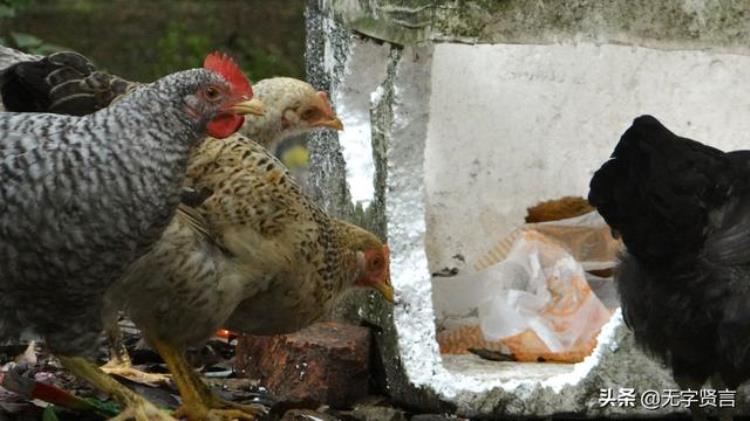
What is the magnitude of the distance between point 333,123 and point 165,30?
177 inches

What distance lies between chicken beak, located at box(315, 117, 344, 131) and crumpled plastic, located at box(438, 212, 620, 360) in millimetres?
866

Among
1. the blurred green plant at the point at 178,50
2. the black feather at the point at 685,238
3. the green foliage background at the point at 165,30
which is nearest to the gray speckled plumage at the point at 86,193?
the black feather at the point at 685,238

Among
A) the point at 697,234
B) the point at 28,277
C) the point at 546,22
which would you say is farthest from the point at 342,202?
the point at 28,277

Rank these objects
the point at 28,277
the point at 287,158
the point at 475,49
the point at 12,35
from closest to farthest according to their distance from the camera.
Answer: the point at 28,277, the point at 475,49, the point at 12,35, the point at 287,158

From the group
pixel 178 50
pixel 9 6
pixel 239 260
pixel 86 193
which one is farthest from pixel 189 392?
pixel 178 50

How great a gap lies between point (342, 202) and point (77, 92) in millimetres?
1337

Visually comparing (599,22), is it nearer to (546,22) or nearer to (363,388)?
(546,22)

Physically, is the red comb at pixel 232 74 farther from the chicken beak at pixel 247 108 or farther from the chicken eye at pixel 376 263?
the chicken eye at pixel 376 263

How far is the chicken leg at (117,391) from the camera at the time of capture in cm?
496

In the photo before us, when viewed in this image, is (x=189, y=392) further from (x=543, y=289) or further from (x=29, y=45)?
(x=29, y=45)

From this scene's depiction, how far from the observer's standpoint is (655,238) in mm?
5227

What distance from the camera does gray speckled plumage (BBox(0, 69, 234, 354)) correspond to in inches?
178

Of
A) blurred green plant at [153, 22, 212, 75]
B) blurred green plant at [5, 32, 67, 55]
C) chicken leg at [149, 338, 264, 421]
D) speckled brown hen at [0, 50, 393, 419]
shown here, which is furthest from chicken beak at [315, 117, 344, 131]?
blurred green plant at [153, 22, 212, 75]

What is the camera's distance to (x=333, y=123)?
20.5ft
